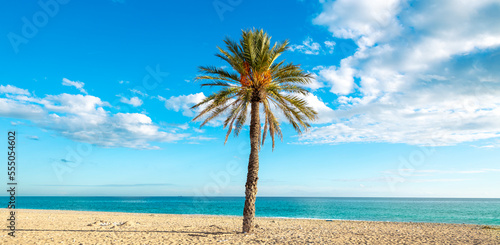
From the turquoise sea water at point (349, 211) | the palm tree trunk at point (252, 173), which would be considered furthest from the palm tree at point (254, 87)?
the turquoise sea water at point (349, 211)

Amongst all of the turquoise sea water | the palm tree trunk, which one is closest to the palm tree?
the palm tree trunk

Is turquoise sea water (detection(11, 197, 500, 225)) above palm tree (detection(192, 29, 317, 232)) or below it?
below

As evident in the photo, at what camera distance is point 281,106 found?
1748 centimetres

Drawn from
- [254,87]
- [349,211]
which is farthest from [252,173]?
[349,211]

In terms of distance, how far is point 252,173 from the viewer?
16.3 metres

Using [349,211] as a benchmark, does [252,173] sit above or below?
above

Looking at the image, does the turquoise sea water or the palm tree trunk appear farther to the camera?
the turquoise sea water

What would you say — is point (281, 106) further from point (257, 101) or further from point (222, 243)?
point (222, 243)

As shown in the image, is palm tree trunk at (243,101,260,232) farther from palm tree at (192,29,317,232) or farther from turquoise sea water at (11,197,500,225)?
turquoise sea water at (11,197,500,225)

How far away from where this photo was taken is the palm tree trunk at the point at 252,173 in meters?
16.1

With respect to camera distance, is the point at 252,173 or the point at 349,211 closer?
the point at 252,173

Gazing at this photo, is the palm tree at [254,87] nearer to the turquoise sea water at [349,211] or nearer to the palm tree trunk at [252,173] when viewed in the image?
the palm tree trunk at [252,173]

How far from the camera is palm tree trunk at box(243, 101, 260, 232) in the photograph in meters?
16.1

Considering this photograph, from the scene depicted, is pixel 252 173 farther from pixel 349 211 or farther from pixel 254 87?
pixel 349 211
